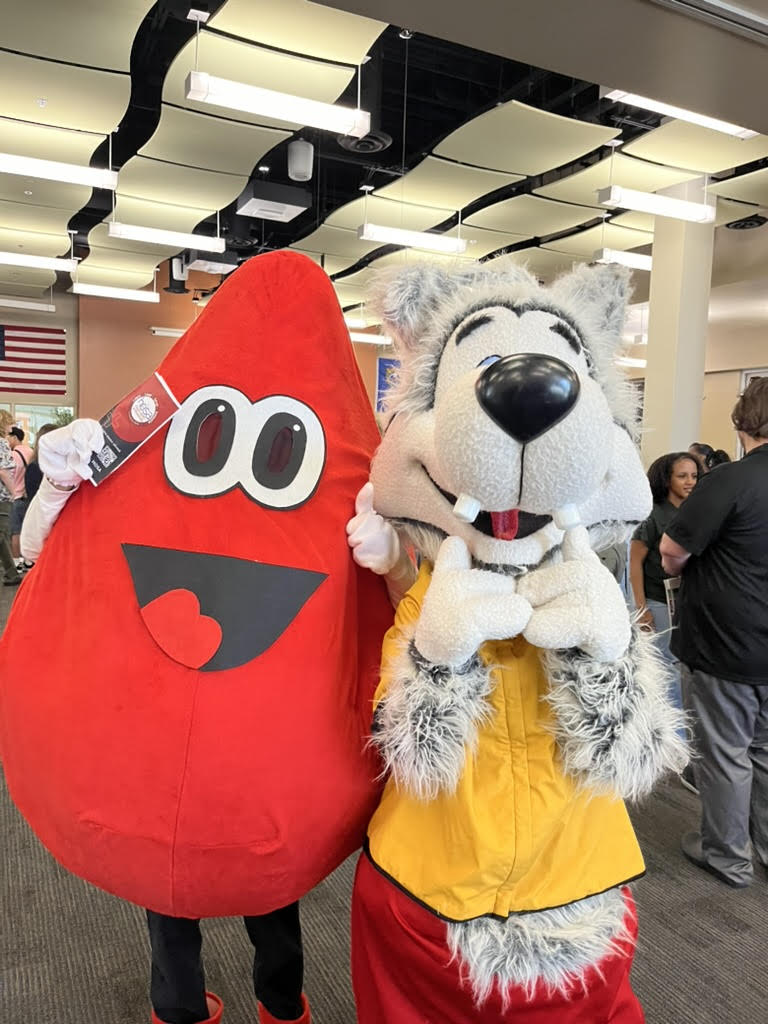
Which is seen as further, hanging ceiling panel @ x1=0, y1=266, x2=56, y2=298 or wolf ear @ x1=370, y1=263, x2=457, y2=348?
hanging ceiling panel @ x1=0, y1=266, x2=56, y2=298

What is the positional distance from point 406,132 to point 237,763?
6.96m

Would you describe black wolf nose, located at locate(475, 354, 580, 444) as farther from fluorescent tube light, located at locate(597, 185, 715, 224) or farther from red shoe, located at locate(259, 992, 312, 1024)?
fluorescent tube light, located at locate(597, 185, 715, 224)

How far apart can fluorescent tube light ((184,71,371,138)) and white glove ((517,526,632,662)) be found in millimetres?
3777

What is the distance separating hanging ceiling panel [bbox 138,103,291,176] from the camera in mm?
4980

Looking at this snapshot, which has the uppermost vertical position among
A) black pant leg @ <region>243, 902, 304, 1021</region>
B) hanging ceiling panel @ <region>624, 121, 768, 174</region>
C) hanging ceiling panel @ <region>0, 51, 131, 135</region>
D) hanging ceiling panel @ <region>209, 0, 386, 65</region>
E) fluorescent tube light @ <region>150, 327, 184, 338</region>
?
hanging ceiling panel @ <region>209, 0, 386, 65</region>

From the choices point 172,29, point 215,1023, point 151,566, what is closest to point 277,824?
point 151,566

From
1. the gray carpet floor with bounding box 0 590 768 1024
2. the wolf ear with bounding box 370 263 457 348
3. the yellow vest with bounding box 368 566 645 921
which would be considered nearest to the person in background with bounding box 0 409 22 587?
the gray carpet floor with bounding box 0 590 768 1024

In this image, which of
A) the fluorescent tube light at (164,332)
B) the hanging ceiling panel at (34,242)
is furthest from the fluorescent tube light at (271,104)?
the fluorescent tube light at (164,332)

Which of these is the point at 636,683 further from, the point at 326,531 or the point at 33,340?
the point at 33,340

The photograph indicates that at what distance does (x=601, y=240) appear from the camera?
7637mm

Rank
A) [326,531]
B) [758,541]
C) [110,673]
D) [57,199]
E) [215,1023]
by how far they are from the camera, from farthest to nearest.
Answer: [57,199], [758,541], [215,1023], [326,531], [110,673]

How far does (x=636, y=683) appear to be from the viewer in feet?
3.02

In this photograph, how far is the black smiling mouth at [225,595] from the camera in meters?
1.04

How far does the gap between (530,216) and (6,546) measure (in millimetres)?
5414
